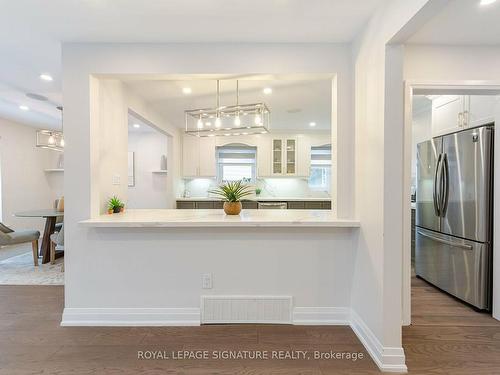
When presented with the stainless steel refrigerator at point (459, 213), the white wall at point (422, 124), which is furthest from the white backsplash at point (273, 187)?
the stainless steel refrigerator at point (459, 213)

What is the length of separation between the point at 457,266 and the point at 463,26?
2292mm

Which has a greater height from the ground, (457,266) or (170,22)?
(170,22)

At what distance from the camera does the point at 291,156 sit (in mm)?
5844

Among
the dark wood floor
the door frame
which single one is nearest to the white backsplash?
the dark wood floor

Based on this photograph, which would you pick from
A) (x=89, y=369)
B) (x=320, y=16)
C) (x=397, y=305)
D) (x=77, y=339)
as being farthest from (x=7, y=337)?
(x=320, y=16)

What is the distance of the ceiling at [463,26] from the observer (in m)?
1.89

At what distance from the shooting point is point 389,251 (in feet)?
6.23

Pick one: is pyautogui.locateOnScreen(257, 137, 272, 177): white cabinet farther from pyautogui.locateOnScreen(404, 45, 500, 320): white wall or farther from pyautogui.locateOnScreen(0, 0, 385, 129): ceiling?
pyautogui.locateOnScreen(404, 45, 500, 320): white wall

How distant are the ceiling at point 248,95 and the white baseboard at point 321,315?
2115 mm

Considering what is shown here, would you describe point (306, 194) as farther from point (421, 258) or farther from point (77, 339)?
point (77, 339)

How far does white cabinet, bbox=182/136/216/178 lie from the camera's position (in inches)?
228

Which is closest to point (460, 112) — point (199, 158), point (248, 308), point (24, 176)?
point (248, 308)

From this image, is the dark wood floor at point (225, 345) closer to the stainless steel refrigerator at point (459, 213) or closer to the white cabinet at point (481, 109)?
the stainless steel refrigerator at point (459, 213)

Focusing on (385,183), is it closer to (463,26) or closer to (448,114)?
(463,26)
